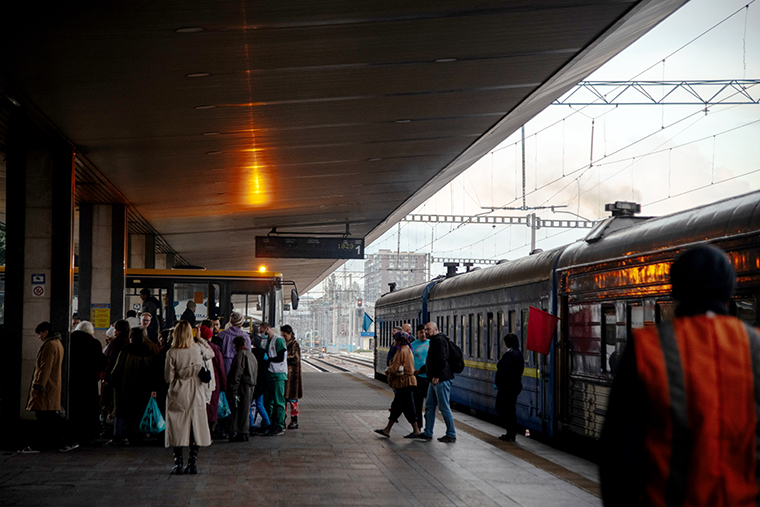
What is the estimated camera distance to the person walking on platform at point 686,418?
100.0 inches

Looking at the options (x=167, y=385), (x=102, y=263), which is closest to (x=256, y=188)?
(x=102, y=263)

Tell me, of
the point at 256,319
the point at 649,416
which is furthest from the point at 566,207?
the point at 649,416

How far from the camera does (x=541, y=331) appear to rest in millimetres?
12070

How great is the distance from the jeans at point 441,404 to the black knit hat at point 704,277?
9.32 meters

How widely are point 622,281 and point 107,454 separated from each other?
6.52 meters

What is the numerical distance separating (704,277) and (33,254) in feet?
35.5

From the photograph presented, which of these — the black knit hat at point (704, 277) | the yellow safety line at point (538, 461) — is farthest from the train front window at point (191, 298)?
the black knit hat at point (704, 277)

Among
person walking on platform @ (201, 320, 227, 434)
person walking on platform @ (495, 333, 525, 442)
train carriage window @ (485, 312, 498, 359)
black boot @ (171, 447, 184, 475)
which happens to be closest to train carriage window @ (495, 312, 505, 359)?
train carriage window @ (485, 312, 498, 359)

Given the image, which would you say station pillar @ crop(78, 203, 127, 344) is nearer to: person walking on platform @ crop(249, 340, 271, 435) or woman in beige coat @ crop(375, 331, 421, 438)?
person walking on platform @ crop(249, 340, 271, 435)

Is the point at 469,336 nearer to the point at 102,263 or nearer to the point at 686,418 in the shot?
the point at 102,263

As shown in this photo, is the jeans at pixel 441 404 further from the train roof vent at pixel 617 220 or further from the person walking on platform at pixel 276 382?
the train roof vent at pixel 617 220

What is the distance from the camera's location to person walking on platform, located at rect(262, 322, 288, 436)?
13195 mm

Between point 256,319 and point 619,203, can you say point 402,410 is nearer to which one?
point 619,203

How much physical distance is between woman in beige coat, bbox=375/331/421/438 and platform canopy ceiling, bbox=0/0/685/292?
10.1 ft
